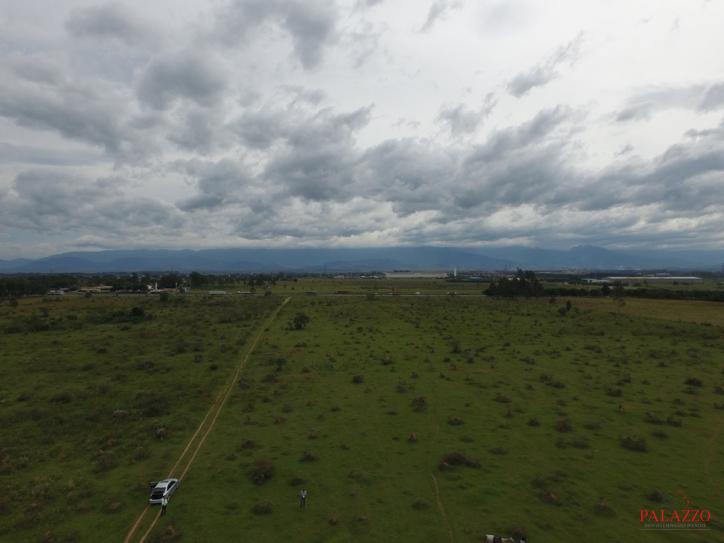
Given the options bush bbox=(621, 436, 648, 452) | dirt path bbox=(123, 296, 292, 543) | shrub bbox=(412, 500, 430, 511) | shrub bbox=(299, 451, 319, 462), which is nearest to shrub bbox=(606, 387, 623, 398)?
bush bbox=(621, 436, 648, 452)

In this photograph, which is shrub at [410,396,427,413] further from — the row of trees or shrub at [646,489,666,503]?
the row of trees

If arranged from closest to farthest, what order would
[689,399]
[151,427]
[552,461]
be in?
[552,461] → [151,427] → [689,399]

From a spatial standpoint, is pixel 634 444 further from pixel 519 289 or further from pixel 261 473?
pixel 519 289

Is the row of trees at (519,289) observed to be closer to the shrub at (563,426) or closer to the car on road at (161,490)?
the shrub at (563,426)

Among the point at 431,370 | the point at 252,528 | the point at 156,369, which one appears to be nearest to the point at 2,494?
the point at 252,528

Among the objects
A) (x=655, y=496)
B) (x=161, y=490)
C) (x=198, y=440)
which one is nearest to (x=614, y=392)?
(x=655, y=496)

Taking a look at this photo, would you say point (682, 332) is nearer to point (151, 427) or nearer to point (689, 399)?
point (689, 399)

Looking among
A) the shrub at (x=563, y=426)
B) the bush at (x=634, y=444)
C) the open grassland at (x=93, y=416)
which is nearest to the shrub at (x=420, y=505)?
the open grassland at (x=93, y=416)
